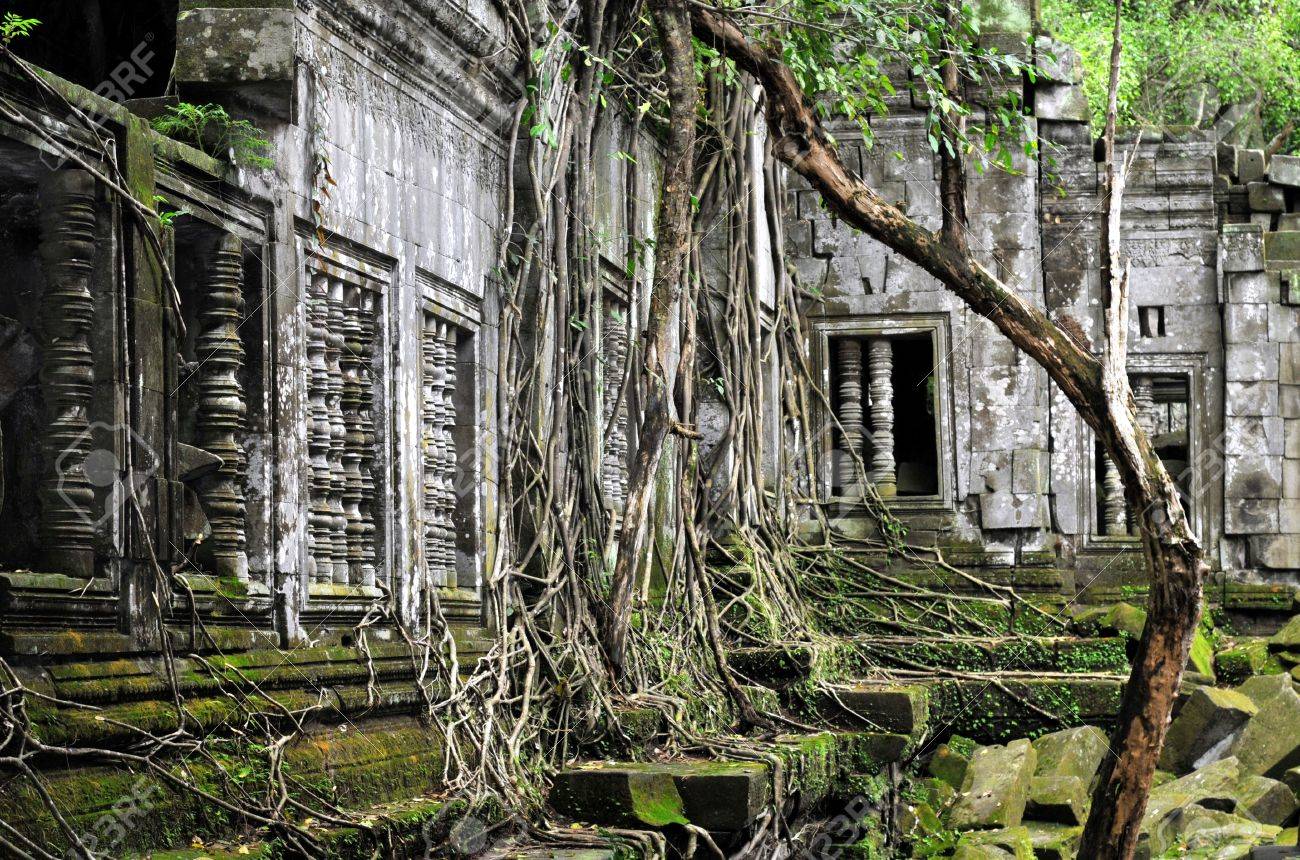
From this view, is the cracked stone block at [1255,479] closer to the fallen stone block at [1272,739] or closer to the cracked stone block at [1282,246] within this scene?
the cracked stone block at [1282,246]

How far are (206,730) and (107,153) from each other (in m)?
1.46

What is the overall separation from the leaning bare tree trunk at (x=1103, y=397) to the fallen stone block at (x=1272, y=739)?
3.62m

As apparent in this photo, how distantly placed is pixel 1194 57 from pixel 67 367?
53.4ft

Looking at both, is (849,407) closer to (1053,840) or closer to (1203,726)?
(1203,726)

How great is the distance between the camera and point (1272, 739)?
9609 millimetres

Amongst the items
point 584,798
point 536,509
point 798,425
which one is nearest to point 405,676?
point 584,798

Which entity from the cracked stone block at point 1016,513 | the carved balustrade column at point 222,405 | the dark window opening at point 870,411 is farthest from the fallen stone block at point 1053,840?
the carved balustrade column at point 222,405

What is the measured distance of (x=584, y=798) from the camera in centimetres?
560

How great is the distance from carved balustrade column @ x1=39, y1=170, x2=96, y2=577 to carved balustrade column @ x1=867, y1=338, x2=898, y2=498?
777cm

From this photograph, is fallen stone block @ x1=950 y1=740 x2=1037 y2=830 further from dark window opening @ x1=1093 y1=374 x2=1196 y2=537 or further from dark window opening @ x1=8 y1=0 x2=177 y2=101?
dark window opening @ x1=8 y1=0 x2=177 y2=101

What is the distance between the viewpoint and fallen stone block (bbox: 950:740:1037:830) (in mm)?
8336

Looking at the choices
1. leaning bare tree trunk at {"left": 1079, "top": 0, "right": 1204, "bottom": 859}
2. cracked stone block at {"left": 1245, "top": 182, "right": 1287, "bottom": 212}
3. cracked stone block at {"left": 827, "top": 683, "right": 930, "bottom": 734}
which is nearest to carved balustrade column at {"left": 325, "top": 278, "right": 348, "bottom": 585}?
leaning bare tree trunk at {"left": 1079, "top": 0, "right": 1204, "bottom": 859}

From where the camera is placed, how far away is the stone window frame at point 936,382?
11.2 m

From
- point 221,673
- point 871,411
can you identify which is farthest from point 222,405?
point 871,411
